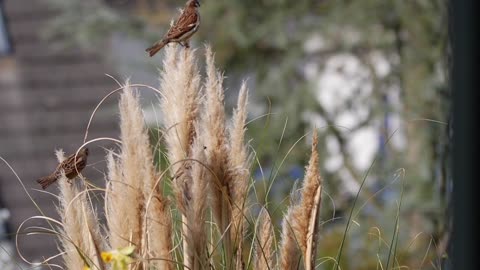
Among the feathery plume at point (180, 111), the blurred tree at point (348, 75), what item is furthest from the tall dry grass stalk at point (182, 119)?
the blurred tree at point (348, 75)

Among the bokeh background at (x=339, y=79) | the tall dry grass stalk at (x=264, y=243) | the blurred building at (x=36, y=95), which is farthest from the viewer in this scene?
the blurred building at (x=36, y=95)

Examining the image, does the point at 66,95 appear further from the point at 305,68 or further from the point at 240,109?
the point at 240,109

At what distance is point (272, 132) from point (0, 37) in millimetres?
3519

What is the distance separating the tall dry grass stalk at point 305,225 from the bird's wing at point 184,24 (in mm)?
348

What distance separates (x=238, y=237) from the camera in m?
1.79

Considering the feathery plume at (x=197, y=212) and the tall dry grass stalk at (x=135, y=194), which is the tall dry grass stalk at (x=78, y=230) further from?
the feathery plume at (x=197, y=212)

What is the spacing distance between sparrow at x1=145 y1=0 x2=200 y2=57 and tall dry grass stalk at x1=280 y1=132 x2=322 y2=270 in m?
0.32

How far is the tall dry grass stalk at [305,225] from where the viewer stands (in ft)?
5.70

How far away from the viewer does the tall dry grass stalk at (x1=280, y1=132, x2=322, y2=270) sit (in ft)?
5.70

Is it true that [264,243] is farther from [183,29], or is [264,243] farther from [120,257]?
[183,29]

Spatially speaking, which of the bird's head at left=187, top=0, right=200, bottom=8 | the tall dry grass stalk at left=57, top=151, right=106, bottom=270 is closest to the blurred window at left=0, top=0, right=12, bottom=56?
the bird's head at left=187, top=0, right=200, bottom=8

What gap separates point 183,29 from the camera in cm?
195

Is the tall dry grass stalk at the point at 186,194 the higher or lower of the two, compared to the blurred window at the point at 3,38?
lower

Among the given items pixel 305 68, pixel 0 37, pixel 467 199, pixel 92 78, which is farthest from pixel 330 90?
pixel 467 199
